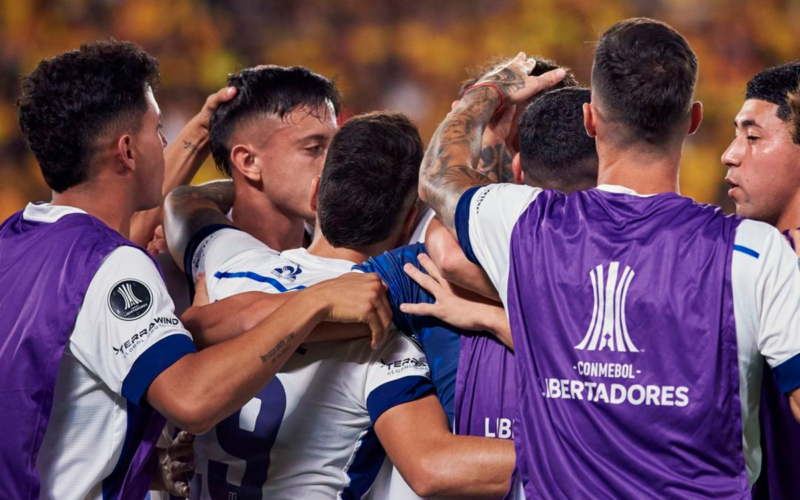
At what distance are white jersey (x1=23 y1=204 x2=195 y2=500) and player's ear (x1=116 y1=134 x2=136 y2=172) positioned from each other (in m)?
0.30

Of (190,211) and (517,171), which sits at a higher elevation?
(517,171)

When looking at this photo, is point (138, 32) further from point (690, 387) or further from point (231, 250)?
point (690, 387)

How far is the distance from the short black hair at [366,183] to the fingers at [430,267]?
21 cm

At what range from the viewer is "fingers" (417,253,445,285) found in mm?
2325

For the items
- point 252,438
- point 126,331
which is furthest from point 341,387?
point 126,331

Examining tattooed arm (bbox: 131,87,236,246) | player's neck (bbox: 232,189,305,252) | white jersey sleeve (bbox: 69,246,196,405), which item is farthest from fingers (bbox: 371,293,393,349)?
tattooed arm (bbox: 131,87,236,246)

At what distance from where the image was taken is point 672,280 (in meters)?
1.84

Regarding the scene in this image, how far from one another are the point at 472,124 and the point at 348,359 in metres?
0.73

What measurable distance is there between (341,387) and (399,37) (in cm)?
546

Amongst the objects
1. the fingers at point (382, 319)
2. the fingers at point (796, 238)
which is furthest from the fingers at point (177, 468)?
the fingers at point (796, 238)

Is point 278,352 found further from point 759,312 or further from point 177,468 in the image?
point 759,312

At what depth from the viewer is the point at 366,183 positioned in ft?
8.20

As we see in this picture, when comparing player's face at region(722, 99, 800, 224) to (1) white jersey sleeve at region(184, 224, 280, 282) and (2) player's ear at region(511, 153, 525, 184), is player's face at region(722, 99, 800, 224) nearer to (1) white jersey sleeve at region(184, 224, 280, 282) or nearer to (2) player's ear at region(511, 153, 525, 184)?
(2) player's ear at region(511, 153, 525, 184)

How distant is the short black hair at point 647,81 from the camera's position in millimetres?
1958
